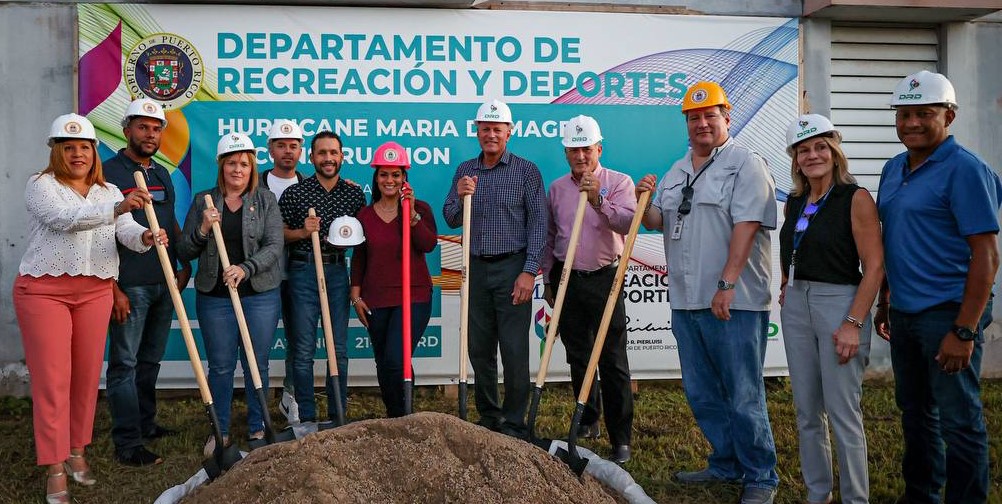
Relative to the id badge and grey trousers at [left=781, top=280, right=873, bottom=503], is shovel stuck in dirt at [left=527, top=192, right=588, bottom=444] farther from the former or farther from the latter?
grey trousers at [left=781, top=280, right=873, bottom=503]

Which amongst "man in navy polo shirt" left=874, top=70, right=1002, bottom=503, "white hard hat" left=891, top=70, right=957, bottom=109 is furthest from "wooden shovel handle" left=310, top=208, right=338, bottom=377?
"white hard hat" left=891, top=70, right=957, bottom=109

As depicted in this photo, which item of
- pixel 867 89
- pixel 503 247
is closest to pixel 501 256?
pixel 503 247

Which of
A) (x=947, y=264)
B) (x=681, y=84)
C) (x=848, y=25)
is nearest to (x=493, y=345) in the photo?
(x=947, y=264)

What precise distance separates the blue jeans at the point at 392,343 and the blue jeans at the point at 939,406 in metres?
2.53

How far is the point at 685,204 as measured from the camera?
3.95 metres

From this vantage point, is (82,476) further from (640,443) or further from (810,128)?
(810,128)

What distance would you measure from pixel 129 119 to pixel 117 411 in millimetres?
1739

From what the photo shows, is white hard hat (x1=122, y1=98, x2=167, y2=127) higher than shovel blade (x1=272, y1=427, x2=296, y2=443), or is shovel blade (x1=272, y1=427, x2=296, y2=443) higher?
white hard hat (x1=122, y1=98, x2=167, y2=127)

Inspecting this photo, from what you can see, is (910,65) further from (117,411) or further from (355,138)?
(117,411)

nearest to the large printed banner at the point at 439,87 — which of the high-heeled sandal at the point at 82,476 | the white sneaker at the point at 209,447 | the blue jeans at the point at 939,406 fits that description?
the white sneaker at the point at 209,447

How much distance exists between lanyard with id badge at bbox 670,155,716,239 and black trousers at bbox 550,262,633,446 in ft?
2.60

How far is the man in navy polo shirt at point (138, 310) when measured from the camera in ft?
15.1

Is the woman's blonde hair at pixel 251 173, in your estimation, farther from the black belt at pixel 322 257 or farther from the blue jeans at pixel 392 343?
the blue jeans at pixel 392 343

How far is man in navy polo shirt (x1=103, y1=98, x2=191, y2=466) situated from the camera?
15.1 feet
